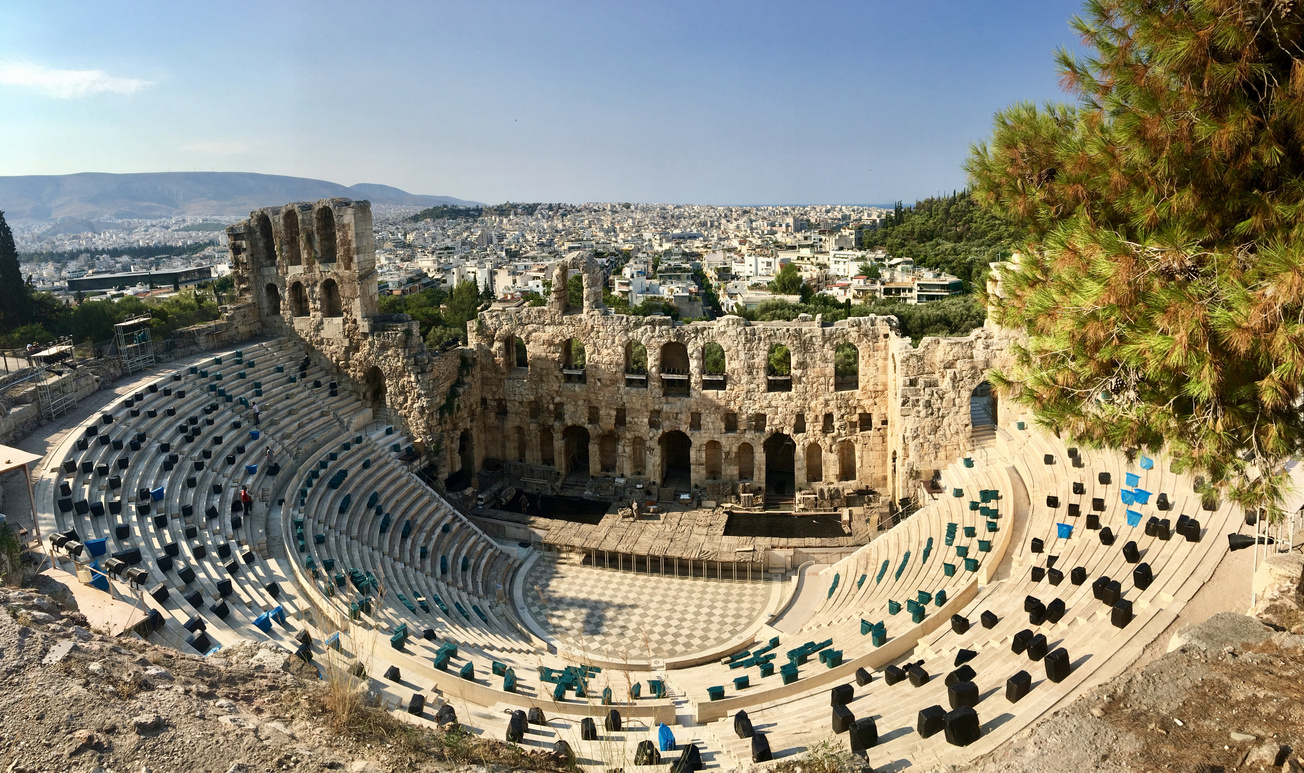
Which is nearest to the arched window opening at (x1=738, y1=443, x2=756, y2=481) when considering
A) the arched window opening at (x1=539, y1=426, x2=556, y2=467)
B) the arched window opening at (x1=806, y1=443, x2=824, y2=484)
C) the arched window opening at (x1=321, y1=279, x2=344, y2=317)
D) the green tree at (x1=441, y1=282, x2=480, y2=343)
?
the arched window opening at (x1=806, y1=443, x2=824, y2=484)

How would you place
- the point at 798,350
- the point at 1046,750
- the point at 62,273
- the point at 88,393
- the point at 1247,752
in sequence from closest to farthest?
the point at 1247,752
the point at 1046,750
the point at 88,393
the point at 798,350
the point at 62,273

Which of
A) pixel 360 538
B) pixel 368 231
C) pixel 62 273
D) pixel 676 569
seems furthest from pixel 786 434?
pixel 62 273

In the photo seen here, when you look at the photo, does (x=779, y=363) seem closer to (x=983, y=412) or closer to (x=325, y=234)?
(x=983, y=412)

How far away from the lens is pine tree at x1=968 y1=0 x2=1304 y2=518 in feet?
24.5

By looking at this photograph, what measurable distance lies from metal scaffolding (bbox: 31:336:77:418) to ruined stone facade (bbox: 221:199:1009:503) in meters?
7.81

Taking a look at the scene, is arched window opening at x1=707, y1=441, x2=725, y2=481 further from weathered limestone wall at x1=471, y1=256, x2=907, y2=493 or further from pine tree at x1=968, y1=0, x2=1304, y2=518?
pine tree at x1=968, y1=0, x2=1304, y2=518

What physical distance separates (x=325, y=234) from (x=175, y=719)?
25.0 meters

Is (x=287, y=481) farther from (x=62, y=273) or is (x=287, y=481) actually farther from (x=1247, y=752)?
(x=62, y=273)

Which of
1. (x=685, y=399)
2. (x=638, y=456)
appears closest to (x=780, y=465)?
(x=685, y=399)

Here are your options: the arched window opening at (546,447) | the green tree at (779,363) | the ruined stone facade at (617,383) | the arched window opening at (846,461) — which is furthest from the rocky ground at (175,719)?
the green tree at (779,363)

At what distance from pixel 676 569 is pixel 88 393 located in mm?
18782

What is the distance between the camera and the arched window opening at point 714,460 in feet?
101

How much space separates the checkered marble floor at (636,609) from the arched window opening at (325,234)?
1507cm

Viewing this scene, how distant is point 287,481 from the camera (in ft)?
73.6
